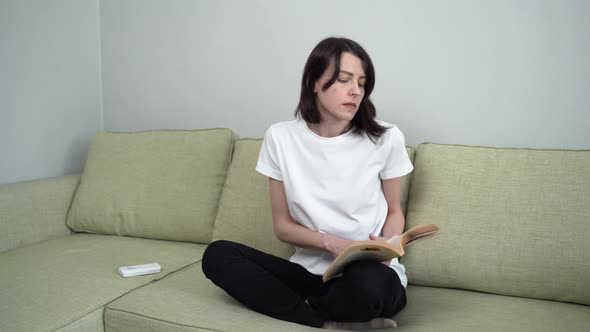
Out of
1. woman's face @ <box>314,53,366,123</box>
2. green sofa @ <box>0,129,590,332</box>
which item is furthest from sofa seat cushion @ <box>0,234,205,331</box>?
woman's face @ <box>314,53,366,123</box>

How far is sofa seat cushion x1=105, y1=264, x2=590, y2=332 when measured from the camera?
1.21 meters

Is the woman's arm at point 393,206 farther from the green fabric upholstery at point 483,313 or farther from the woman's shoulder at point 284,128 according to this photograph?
the woman's shoulder at point 284,128

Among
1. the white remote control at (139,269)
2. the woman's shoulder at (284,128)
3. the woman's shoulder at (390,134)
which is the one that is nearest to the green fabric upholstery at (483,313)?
the woman's shoulder at (390,134)

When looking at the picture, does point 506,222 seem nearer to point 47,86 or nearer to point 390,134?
point 390,134

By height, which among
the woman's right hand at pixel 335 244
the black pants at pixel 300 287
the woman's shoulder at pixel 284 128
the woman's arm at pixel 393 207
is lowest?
the black pants at pixel 300 287

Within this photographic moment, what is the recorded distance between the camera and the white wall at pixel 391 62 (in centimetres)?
179

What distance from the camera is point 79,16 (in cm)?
261

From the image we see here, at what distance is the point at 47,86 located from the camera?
245 cm

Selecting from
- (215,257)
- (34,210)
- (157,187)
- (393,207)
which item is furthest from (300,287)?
→ (34,210)

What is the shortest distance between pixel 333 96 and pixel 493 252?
0.65 m

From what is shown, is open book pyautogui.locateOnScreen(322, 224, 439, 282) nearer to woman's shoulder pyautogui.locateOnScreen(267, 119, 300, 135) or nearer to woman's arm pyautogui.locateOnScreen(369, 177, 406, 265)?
woman's arm pyautogui.locateOnScreen(369, 177, 406, 265)

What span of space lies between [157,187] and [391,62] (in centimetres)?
108

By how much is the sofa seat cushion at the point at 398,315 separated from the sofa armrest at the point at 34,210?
79cm

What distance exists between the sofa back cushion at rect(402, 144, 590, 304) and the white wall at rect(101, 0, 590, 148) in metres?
0.34
